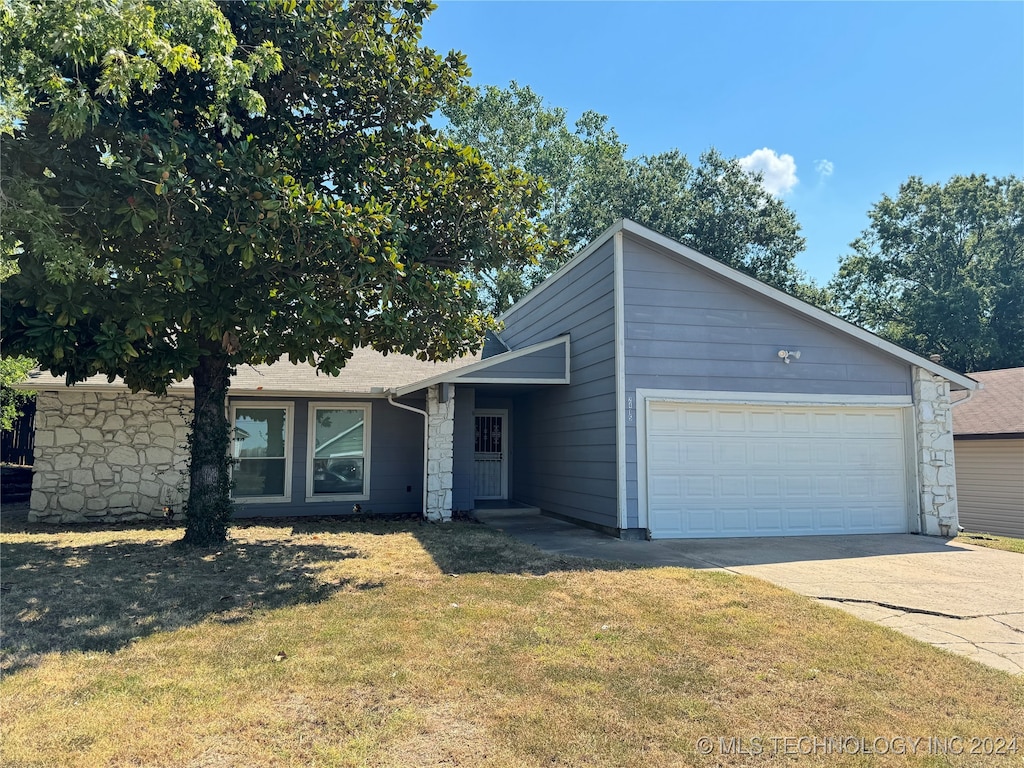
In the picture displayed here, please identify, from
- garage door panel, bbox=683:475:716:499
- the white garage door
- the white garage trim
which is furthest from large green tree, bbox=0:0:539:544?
garage door panel, bbox=683:475:716:499

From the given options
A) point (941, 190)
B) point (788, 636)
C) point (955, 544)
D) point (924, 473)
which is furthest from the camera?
point (941, 190)

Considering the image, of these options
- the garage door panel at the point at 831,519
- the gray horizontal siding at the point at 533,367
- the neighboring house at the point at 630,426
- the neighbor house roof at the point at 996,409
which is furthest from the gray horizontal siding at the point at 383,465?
Result: the neighbor house roof at the point at 996,409

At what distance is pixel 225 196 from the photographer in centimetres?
628

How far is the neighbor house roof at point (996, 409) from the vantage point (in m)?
13.0

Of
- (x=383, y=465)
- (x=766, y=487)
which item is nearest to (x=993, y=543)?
(x=766, y=487)

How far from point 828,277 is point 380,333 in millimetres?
31572

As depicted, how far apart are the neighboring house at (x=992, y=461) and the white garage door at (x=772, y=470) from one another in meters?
4.41

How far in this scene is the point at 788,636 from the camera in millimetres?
4512

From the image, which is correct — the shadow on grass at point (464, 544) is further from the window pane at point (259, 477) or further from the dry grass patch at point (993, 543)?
the dry grass patch at point (993, 543)

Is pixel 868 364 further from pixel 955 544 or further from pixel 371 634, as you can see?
pixel 371 634

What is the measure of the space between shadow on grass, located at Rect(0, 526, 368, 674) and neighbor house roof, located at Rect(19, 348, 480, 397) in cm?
316

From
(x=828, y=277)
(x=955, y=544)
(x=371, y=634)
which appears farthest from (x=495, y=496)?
(x=828, y=277)

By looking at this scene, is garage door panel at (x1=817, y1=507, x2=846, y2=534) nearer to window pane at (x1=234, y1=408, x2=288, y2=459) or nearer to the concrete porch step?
the concrete porch step

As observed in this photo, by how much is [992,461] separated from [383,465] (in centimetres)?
1318
